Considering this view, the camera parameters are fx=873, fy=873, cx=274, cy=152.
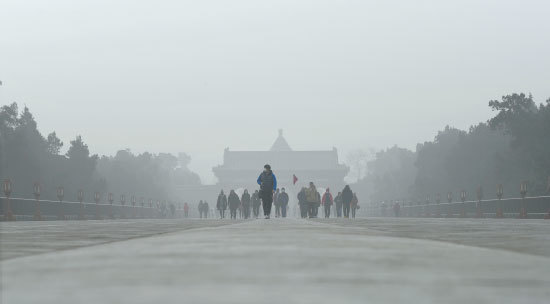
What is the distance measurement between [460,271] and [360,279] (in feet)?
2.31

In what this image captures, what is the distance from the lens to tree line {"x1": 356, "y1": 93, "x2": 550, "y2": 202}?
182 ft

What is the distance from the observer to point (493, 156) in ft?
210

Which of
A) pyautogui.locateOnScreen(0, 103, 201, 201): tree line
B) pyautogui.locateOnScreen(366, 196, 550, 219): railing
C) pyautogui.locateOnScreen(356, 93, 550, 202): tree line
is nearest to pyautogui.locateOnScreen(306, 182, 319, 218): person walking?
pyautogui.locateOnScreen(366, 196, 550, 219): railing

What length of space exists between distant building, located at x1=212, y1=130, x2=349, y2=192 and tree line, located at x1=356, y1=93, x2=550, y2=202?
39654 mm

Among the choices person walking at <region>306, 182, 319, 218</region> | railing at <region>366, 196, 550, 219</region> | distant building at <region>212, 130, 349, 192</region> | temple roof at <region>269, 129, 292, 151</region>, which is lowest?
railing at <region>366, 196, 550, 219</region>

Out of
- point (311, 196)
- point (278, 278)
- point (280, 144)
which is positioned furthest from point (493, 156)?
point (280, 144)

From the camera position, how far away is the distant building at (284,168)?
146 meters

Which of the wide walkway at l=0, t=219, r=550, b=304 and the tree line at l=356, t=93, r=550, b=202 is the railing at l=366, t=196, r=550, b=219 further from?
the wide walkway at l=0, t=219, r=550, b=304

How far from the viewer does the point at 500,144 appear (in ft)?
230

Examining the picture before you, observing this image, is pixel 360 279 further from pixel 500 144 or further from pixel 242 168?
pixel 242 168

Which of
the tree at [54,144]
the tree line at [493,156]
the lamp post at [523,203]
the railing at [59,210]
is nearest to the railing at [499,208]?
the lamp post at [523,203]

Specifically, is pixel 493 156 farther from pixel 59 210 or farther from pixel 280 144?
pixel 280 144

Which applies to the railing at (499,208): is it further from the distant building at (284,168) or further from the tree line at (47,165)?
the distant building at (284,168)

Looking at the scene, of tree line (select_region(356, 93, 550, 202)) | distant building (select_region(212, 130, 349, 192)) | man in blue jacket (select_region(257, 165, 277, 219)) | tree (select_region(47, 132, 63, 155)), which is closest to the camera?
man in blue jacket (select_region(257, 165, 277, 219))
